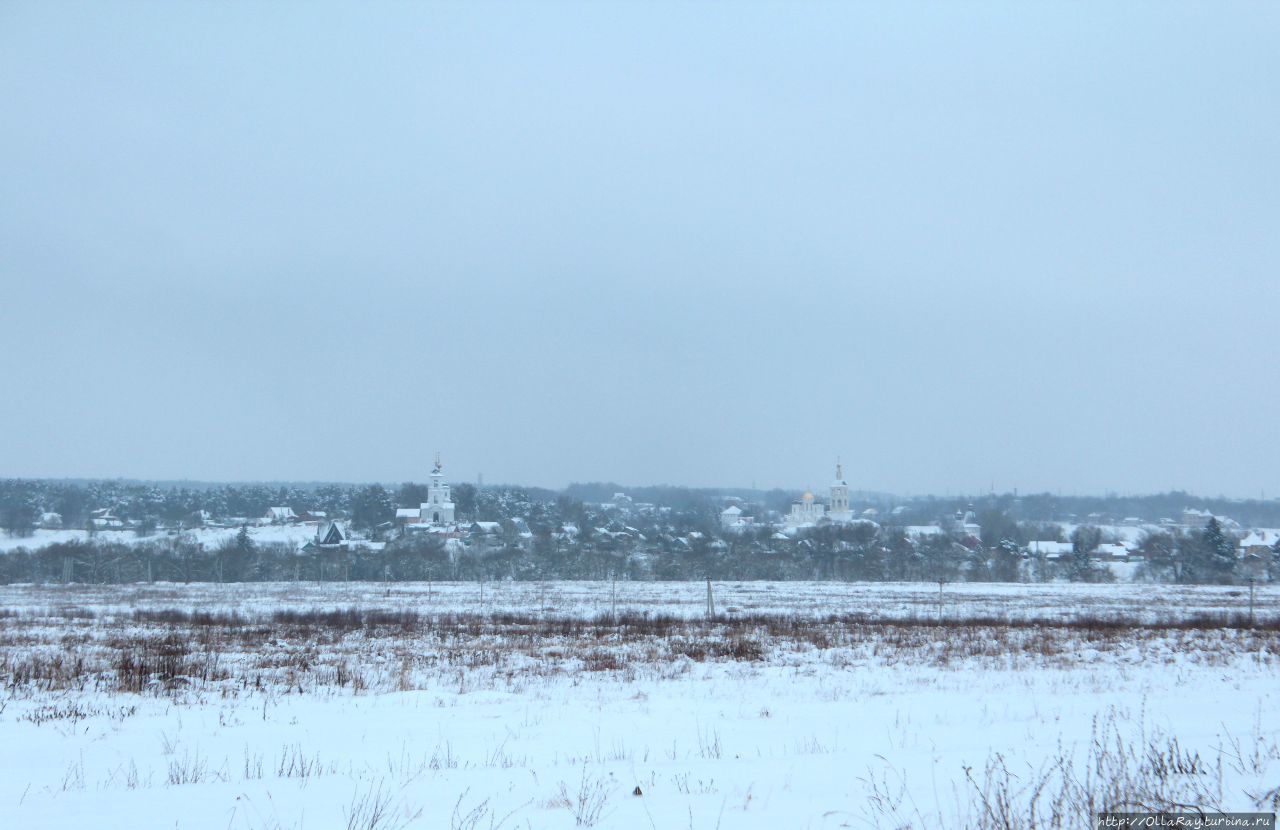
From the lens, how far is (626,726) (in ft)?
38.7

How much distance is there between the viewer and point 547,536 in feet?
337

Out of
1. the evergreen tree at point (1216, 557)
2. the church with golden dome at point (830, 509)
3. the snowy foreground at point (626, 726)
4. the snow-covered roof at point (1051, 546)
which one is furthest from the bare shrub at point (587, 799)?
the church with golden dome at point (830, 509)

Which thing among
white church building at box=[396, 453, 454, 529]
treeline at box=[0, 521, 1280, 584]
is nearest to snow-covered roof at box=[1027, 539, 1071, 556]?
treeline at box=[0, 521, 1280, 584]

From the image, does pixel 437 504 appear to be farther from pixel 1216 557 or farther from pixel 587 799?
pixel 587 799

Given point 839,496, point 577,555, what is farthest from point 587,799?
point 839,496

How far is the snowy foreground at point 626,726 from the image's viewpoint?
7.28 m

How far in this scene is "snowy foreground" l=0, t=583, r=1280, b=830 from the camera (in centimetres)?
728

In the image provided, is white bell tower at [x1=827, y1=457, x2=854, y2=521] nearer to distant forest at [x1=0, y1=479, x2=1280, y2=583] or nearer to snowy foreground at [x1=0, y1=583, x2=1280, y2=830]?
distant forest at [x1=0, y1=479, x2=1280, y2=583]

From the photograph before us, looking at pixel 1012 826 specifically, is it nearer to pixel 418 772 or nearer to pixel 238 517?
pixel 418 772

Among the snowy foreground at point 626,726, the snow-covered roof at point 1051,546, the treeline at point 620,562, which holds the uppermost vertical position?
the snowy foreground at point 626,726

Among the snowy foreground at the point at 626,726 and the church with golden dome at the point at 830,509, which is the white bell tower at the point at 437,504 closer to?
the church with golden dome at the point at 830,509

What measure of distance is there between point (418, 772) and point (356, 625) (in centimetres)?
2110

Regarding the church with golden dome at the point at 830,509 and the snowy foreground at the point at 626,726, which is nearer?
the snowy foreground at the point at 626,726

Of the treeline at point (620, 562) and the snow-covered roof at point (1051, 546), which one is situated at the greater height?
the treeline at point (620, 562)
